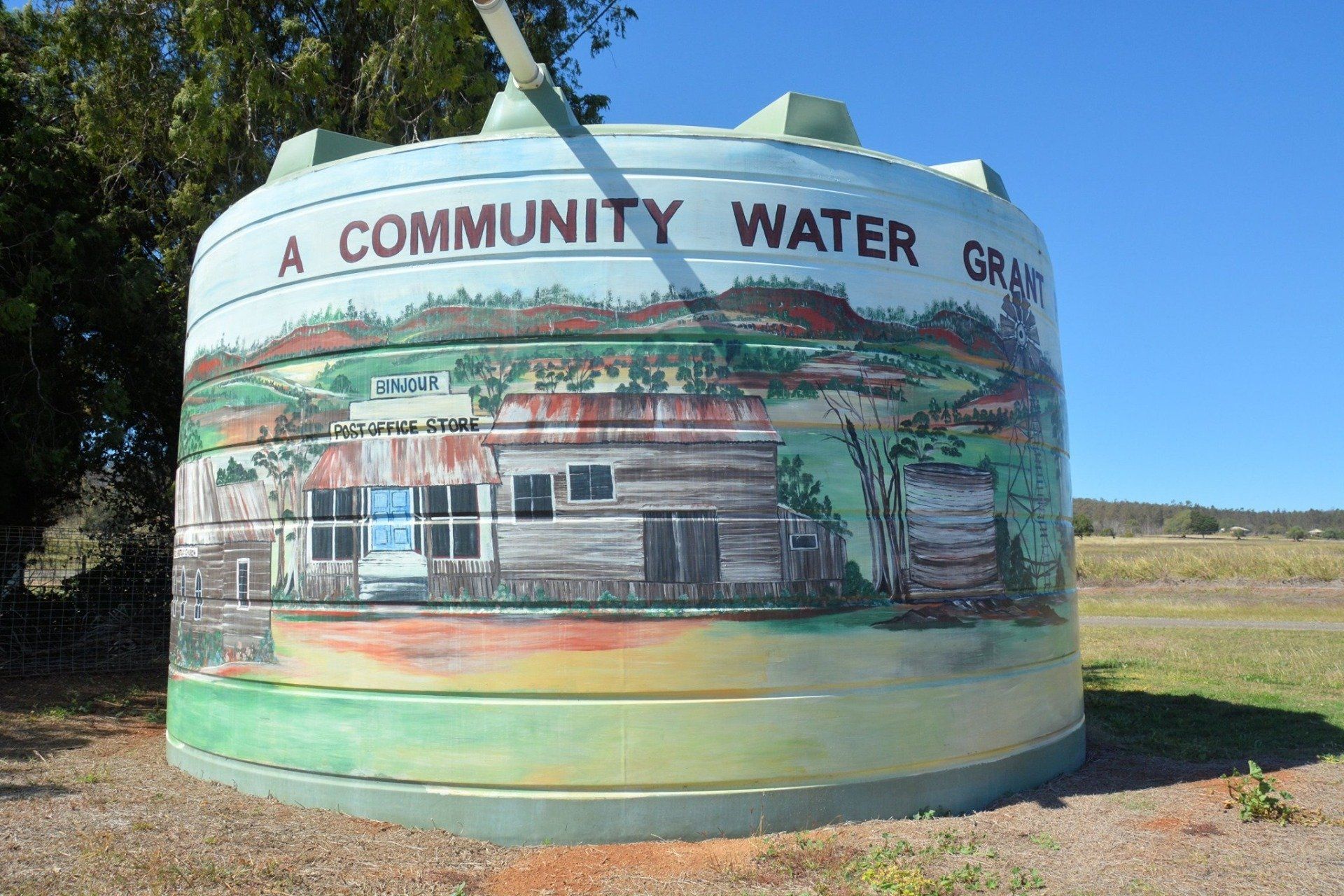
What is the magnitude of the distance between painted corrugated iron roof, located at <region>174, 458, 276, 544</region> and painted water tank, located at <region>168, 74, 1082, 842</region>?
0.05m

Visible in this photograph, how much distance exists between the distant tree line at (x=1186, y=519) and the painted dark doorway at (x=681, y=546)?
109 meters

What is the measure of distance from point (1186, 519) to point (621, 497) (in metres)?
119

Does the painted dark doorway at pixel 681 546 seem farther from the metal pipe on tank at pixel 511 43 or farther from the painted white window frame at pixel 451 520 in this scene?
the metal pipe on tank at pixel 511 43

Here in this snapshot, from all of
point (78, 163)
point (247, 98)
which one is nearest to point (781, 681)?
point (247, 98)

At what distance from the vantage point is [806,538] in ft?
21.0

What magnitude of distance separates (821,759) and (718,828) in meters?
0.75

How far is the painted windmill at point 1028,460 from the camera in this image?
24.4ft

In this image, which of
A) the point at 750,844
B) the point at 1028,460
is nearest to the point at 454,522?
the point at 750,844

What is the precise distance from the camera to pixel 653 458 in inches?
248

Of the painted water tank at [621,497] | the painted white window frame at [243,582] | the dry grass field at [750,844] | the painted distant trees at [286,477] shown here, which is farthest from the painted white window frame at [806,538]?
the painted white window frame at [243,582]

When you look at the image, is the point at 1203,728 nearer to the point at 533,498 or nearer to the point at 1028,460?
the point at 1028,460

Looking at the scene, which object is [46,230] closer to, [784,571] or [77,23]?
[77,23]

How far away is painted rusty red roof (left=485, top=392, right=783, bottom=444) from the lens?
248 inches

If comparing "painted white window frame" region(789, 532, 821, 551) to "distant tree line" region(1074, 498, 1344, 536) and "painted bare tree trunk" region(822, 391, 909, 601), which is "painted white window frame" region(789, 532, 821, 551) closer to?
"painted bare tree trunk" region(822, 391, 909, 601)
